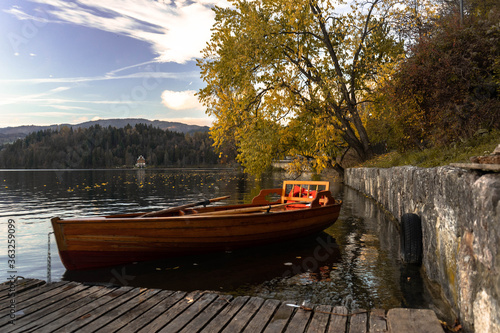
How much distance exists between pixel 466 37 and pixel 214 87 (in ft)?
46.3

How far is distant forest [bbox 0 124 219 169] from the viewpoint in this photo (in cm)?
13350

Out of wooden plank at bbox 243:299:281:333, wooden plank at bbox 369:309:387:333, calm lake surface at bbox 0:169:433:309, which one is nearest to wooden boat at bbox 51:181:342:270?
calm lake surface at bbox 0:169:433:309

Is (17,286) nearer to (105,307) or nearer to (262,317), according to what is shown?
(105,307)

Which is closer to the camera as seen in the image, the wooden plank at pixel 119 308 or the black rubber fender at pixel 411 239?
the wooden plank at pixel 119 308

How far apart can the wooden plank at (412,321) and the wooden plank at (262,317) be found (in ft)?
4.06

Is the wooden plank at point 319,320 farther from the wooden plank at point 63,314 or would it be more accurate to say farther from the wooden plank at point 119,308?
the wooden plank at point 63,314

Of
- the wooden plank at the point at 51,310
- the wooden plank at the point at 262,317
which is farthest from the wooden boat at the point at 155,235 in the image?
the wooden plank at the point at 262,317

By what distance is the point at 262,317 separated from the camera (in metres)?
4.02

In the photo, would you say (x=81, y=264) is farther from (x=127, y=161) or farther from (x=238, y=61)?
(x=127, y=161)

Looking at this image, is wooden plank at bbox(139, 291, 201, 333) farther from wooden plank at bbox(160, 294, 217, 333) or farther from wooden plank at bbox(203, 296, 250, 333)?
wooden plank at bbox(203, 296, 250, 333)

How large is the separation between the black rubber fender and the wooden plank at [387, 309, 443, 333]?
304 cm

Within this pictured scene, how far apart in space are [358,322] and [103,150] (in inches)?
5699

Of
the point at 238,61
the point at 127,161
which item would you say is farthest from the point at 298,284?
the point at 127,161

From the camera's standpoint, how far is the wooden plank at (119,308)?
388cm
